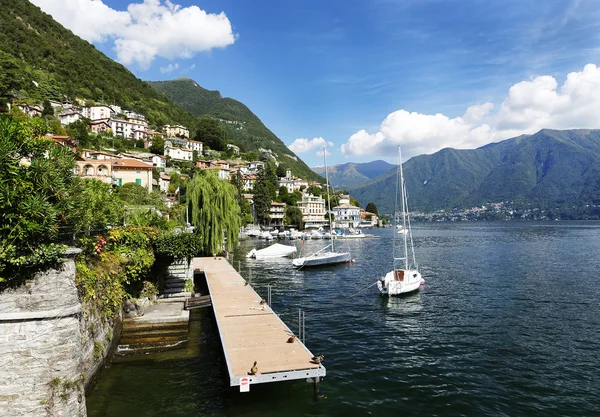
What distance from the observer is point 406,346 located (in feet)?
56.7

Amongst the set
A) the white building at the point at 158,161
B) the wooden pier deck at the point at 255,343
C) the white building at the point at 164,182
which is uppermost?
the white building at the point at 158,161

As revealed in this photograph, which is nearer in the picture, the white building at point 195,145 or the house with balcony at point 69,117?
the house with balcony at point 69,117

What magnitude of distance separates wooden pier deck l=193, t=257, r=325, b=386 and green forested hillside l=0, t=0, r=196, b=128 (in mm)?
98503

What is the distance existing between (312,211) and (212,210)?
10083cm

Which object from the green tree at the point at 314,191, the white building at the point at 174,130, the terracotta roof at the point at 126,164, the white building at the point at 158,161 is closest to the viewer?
the terracotta roof at the point at 126,164

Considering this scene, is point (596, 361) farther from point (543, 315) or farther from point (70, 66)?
point (70, 66)

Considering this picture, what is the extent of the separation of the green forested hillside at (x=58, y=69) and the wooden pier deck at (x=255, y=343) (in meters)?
98.5

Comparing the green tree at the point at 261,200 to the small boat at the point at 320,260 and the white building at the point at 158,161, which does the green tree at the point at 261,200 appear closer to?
the white building at the point at 158,161

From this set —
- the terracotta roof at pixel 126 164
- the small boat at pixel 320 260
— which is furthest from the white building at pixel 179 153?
the small boat at pixel 320 260

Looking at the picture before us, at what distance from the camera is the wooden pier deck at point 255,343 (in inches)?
423

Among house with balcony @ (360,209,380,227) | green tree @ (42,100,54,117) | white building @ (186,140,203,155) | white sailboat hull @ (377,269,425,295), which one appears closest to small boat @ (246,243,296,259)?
white sailboat hull @ (377,269,425,295)

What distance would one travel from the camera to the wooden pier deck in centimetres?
1075

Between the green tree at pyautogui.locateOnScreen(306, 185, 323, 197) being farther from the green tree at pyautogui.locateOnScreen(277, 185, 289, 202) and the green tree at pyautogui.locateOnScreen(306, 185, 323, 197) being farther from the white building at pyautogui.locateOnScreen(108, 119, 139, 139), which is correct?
the white building at pyautogui.locateOnScreen(108, 119, 139, 139)

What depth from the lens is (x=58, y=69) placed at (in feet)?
445
